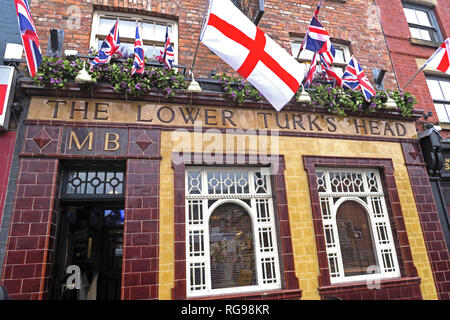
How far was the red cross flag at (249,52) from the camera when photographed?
13.9 ft

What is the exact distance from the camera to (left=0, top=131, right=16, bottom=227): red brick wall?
171 inches

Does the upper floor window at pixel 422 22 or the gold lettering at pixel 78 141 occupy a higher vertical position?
the upper floor window at pixel 422 22

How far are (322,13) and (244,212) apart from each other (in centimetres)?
616

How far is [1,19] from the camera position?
17.7 ft

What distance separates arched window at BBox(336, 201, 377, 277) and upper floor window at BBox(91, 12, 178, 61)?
514 centimetres

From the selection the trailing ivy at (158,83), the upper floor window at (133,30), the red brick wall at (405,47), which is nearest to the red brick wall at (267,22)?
the upper floor window at (133,30)

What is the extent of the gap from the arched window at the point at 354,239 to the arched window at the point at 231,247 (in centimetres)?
201

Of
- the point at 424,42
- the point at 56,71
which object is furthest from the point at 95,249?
the point at 424,42

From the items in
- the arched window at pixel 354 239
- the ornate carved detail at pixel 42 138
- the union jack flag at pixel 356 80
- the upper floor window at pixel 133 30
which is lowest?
the arched window at pixel 354 239

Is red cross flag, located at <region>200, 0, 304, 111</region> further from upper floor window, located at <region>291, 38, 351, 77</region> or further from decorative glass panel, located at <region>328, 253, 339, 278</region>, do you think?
decorative glass panel, located at <region>328, 253, 339, 278</region>

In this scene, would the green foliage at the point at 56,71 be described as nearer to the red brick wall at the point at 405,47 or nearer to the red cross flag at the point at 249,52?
the red cross flag at the point at 249,52

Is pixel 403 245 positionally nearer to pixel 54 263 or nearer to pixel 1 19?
pixel 54 263

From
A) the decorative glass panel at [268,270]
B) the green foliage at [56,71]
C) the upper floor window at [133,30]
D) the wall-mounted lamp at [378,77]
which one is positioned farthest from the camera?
the wall-mounted lamp at [378,77]
